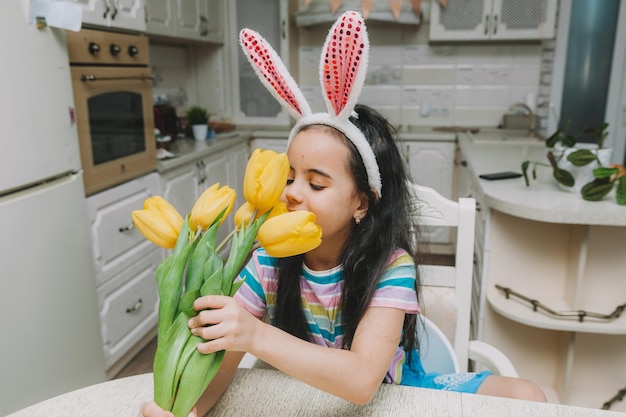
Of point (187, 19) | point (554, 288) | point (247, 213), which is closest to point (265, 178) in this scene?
point (247, 213)

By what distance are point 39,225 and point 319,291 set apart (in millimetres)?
1067

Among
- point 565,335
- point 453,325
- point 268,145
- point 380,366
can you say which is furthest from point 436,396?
point 268,145

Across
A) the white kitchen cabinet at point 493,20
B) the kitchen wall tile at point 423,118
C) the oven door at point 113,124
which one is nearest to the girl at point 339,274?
the oven door at point 113,124

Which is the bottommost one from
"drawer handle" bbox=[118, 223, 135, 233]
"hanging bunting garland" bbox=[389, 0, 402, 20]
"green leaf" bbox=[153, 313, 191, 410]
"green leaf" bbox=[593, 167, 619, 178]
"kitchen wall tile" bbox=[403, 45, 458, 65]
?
"drawer handle" bbox=[118, 223, 135, 233]

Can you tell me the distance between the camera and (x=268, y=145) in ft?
12.4

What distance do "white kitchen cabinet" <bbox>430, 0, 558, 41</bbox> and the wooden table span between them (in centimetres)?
326

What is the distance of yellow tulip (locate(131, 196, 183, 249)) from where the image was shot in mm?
542

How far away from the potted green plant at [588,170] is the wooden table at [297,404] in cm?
103

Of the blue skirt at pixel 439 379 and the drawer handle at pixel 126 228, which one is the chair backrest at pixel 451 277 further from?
the drawer handle at pixel 126 228

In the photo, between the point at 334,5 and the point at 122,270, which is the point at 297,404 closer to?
the point at 122,270

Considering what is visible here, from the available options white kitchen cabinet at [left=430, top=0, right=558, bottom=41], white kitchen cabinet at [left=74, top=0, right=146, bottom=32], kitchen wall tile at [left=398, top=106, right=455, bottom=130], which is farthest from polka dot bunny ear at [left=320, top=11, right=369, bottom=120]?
kitchen wall tile at [left=398, top=106, right=455, bottom=130]

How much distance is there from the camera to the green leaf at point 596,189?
1.52 metres

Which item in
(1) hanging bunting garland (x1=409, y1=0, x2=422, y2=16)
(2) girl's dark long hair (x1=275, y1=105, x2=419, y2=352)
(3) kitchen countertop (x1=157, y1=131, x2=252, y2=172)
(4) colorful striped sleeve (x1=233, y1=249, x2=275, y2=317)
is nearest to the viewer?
(2) girl's dark long hair (x1=275, y1=105, x2=419, y2=352)

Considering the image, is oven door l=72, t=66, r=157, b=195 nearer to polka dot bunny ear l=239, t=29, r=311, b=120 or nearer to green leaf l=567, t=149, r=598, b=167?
polka dot bunny ear l=239, t=29, r=311, b=120
